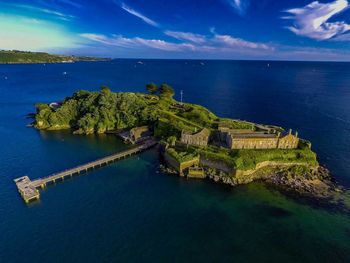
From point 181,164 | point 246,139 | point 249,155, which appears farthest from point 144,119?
point 249,155

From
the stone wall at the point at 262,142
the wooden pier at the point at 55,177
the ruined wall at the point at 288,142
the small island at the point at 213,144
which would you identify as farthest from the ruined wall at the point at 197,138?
the ruined wall at the point at 288,142

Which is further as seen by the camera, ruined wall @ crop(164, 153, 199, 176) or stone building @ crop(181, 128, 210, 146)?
stone building @ crop(181, 128, 210, 146)

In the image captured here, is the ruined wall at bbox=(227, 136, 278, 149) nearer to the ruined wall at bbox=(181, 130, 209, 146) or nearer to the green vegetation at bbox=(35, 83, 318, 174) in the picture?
the green vegetation at bbox=(35, 83, 318, 174)

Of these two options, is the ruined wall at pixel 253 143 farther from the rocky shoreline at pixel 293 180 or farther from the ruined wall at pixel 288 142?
the rocky shoreline at pixel 293 180

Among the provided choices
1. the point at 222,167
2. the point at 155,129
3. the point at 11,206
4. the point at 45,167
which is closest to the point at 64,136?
the point at 45,167

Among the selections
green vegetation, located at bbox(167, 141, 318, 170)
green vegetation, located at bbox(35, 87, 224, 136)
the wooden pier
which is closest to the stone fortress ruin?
green vegetation, located at bbox(167, 141, 318, 170)

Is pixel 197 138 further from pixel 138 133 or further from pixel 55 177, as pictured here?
pixel 55 177

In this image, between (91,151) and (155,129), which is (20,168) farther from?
(155,129)
